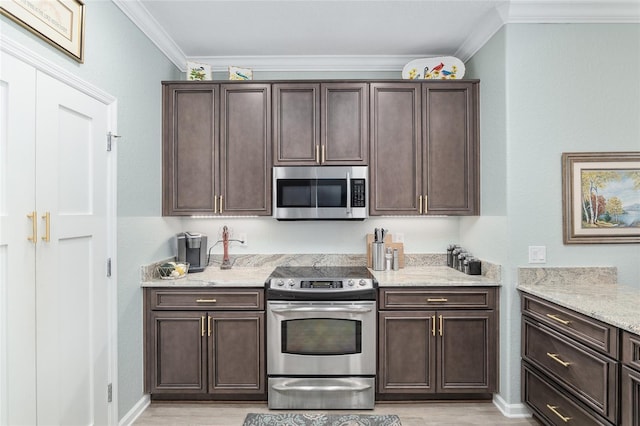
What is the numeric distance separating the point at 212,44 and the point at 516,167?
99.5 inches

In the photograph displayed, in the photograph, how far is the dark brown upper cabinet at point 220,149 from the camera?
3121 mm

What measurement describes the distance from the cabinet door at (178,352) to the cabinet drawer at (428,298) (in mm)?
1356

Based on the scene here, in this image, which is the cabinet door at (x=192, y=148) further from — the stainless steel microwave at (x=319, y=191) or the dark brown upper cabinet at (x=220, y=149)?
the stainless steel microwave at (x=319, y=191)

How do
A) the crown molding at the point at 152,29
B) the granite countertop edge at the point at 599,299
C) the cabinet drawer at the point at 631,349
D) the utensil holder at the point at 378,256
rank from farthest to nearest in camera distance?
the utensil holder at the point at 378,256 < the crown molding at the point at 152,29 < the granite countertop edge at the point at 599,299 < the cabinet drawer at the point at 631,349

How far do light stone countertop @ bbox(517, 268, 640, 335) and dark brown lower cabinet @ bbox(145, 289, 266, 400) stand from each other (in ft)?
6.23

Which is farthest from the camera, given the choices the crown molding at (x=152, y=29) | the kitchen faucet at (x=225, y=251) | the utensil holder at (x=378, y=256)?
Result: the kitchen faucet at (x=225, y=251)

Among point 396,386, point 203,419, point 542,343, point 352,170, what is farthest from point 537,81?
point 203,419

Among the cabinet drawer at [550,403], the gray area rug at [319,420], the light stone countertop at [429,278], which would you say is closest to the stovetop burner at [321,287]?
the light stone countertop at [429,278]

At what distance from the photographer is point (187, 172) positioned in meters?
3.13

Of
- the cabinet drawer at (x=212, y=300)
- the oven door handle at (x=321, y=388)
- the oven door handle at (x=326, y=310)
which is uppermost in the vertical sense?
the cabinet drawer at (x=212, y=300)

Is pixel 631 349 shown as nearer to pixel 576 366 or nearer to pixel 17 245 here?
pixel 576 366

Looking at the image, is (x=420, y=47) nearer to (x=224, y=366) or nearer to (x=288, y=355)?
(x=288, y=355)

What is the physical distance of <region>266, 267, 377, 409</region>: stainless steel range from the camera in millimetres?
2730

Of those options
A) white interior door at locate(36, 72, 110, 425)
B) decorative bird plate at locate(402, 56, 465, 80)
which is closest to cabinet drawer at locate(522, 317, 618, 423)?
decorative bird plate at locate(402, 56, 465, 80)
